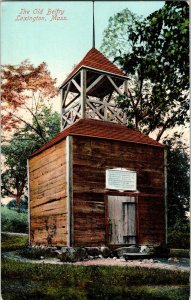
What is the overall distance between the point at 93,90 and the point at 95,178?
4.30m

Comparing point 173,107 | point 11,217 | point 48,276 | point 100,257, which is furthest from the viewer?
point 100,257

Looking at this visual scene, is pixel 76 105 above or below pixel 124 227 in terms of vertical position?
above

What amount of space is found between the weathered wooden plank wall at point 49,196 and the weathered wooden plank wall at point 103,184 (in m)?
0.53

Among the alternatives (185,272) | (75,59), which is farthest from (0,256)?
(75,59)

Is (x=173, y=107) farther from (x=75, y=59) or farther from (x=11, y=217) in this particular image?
(x=11, y=217)

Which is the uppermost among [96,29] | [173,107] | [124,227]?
[96,29]

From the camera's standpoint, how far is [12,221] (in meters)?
12.2

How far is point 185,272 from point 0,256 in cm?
497

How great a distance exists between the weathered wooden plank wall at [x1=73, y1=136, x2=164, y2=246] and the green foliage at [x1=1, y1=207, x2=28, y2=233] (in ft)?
6.48

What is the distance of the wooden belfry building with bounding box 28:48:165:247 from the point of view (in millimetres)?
13398

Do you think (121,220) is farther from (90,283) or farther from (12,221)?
(90,283)

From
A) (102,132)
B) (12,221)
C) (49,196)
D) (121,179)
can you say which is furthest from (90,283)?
(102,132)

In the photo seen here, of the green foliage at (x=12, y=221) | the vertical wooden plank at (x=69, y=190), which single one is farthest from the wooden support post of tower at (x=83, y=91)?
the green foliage at (x=12, y=221)

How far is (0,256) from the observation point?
10.4 meters
